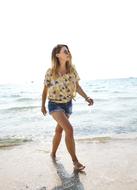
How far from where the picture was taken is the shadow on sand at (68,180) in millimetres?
4434

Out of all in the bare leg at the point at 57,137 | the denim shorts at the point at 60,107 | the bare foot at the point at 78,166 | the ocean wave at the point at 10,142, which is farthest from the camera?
the ocean wave at the point at 10,142

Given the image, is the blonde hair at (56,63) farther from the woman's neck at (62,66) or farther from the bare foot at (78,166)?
the bare foot at (78,166)

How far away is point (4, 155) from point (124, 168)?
2418mm

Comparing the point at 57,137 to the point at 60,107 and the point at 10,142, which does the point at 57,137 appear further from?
the point at 10,142

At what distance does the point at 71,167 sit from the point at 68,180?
70 centimetres

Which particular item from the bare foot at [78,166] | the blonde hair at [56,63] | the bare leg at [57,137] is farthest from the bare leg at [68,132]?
the blonde hair at [56,63]

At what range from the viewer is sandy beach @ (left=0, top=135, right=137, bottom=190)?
455 cm

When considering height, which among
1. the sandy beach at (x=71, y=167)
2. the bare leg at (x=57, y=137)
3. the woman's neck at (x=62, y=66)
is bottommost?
the sandy beach at (x=71, y=167)

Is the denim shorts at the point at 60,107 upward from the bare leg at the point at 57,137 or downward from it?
upward

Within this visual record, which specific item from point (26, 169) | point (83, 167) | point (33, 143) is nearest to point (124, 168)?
point (83, 167)

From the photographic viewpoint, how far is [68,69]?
564 centimetres

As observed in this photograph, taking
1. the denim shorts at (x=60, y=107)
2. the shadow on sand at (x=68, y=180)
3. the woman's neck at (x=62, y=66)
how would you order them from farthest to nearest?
the woman's neck at (x=62, y=66)
the denim shorts at (x=60, y=107)
the shadow on sand at (x=68, y=180)

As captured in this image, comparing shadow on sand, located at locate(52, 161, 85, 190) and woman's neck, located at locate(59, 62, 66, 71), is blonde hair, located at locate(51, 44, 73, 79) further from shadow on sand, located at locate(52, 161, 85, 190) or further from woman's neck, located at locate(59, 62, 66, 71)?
shadow on sand, located at locate(52, 161, 85, 190)

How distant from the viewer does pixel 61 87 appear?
18.0ft
